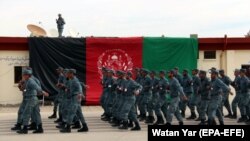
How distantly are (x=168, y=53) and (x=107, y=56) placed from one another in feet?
10.2

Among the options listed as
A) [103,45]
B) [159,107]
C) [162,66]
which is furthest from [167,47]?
[159,107]

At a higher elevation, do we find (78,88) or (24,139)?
(78,88)

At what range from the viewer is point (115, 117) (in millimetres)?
16688

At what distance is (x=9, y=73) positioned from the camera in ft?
82.4

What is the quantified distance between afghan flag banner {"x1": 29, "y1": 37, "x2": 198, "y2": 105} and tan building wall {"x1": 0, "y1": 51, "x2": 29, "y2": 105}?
789 millimetres

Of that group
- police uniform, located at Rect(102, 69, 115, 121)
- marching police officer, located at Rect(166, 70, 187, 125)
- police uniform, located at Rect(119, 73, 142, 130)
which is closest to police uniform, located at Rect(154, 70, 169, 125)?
marching police officer, located at Rect(166, 70, 187, 125)

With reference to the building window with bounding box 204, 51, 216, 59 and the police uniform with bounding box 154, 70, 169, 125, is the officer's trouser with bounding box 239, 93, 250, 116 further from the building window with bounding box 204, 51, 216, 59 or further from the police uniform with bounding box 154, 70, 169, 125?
the building window with bounding box 204, 51, 216, 59

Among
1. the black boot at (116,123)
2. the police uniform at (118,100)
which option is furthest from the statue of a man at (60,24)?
the black boot at (116,123)

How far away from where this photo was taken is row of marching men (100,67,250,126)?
15104 millimetres

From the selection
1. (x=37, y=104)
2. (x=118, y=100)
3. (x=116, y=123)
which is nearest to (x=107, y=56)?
(x=118, y=100)

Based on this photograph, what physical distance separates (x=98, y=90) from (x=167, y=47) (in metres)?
4.16

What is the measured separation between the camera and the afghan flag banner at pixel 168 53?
2553 centimetres

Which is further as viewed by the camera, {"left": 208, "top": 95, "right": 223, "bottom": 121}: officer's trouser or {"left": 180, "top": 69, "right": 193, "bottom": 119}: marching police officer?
{"left": 180, "top": 69, "right": 193, "bottom": 119}: marching police officer

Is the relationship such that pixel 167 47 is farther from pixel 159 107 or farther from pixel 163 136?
pixel 163 136
